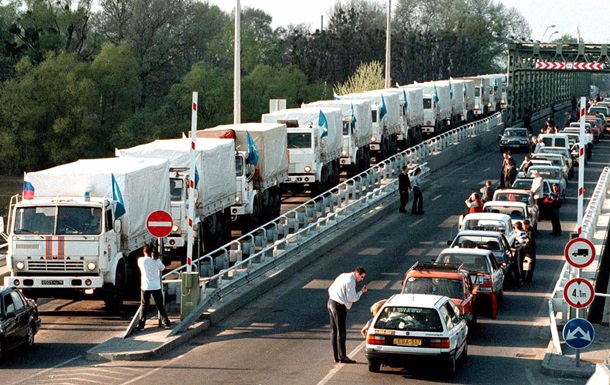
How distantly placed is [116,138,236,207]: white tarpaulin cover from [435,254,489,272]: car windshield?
8.04 meters

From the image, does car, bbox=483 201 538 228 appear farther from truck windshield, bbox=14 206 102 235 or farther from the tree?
the tree

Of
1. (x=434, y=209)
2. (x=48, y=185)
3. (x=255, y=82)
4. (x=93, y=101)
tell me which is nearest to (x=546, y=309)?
(x=48, y=185)

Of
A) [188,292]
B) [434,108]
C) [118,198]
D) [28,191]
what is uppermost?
[434,108]

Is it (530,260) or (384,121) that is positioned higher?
(384,121)

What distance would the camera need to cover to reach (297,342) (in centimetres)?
2322

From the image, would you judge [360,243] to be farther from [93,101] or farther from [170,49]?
[170,49]

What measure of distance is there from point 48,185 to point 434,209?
2050 cm

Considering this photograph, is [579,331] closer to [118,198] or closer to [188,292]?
[188,292]

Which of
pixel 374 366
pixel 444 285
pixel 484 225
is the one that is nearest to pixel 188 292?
pixel 444 285

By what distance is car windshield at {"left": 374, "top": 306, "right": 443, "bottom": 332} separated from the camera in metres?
19.6

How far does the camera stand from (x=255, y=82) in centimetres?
9638

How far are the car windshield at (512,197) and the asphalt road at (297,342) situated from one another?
126 inches

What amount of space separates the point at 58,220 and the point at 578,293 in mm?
10197

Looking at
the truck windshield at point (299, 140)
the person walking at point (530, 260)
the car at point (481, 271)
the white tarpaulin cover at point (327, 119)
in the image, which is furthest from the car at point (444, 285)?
the white tarpaulin cover at point (327, 119)
